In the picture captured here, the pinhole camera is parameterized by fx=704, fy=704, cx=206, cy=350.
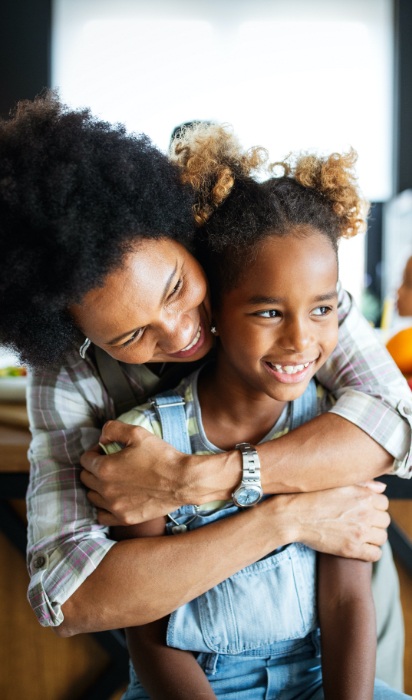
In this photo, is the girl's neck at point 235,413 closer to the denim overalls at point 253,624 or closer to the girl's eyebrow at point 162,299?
the denim overalls at point 253,624

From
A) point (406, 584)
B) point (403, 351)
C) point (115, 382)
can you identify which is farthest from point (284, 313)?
point (406, 584)

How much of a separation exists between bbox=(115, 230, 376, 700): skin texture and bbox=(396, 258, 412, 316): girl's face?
2.55ft

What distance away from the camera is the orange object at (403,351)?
155 cm

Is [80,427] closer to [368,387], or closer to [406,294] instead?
[368,387]

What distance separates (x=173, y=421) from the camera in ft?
4.20

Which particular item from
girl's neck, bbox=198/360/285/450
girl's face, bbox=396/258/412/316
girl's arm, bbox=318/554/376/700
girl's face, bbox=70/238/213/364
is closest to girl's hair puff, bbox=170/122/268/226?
girl's face, bbox=70/238/213/364

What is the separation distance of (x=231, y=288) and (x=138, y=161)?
26cm

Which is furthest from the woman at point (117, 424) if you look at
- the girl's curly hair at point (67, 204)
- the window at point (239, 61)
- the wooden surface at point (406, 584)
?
the window at point (239, 61)

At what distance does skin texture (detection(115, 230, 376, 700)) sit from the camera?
1164 mm

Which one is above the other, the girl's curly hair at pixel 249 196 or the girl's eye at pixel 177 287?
the girl's curly hair at pixel 249 196

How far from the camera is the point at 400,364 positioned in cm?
156

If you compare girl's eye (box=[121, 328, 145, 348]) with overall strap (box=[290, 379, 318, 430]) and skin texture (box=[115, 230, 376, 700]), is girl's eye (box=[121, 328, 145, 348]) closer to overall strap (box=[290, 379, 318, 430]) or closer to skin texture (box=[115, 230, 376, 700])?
skin texture (box=[115, 230, 376, 700])

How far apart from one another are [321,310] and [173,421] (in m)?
0.33

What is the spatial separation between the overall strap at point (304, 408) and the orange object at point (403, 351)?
12.0 inches
